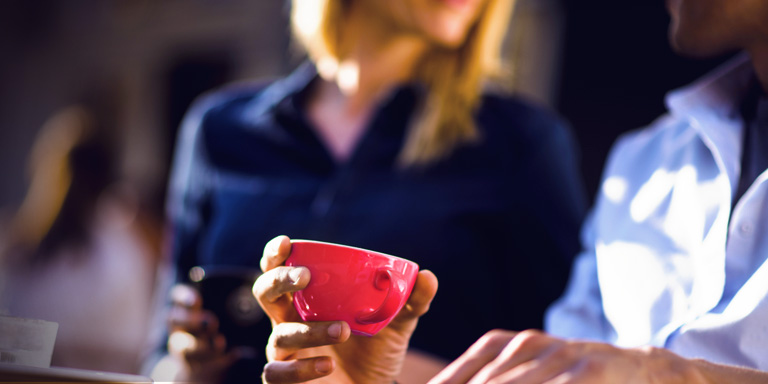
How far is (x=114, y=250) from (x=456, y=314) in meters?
2.63

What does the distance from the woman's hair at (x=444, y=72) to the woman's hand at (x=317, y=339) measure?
77 centimetres

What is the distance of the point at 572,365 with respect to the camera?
70cm

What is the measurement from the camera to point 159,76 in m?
6.59

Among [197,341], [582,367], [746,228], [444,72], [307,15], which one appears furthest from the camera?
[307,15]

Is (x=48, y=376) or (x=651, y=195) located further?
(x=651, y=195)

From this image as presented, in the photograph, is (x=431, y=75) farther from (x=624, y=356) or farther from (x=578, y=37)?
(x=578, y=37)

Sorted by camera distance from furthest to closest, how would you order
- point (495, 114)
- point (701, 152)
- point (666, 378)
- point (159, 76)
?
point (159, 76), point (495, 114), point (701, 152), point (666, 378)

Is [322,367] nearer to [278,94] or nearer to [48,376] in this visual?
[48,376]

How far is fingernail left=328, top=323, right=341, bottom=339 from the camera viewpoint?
74cm

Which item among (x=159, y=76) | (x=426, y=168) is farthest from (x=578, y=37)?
(x=159, y=76)

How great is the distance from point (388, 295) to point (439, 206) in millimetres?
784

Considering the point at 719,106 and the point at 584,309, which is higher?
the point at 719,106

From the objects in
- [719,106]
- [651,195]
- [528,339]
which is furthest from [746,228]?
[528,339]

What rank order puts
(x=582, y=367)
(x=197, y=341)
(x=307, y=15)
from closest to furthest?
(x=582, y=367), (x=197, y=341), (x=307, y=15)
